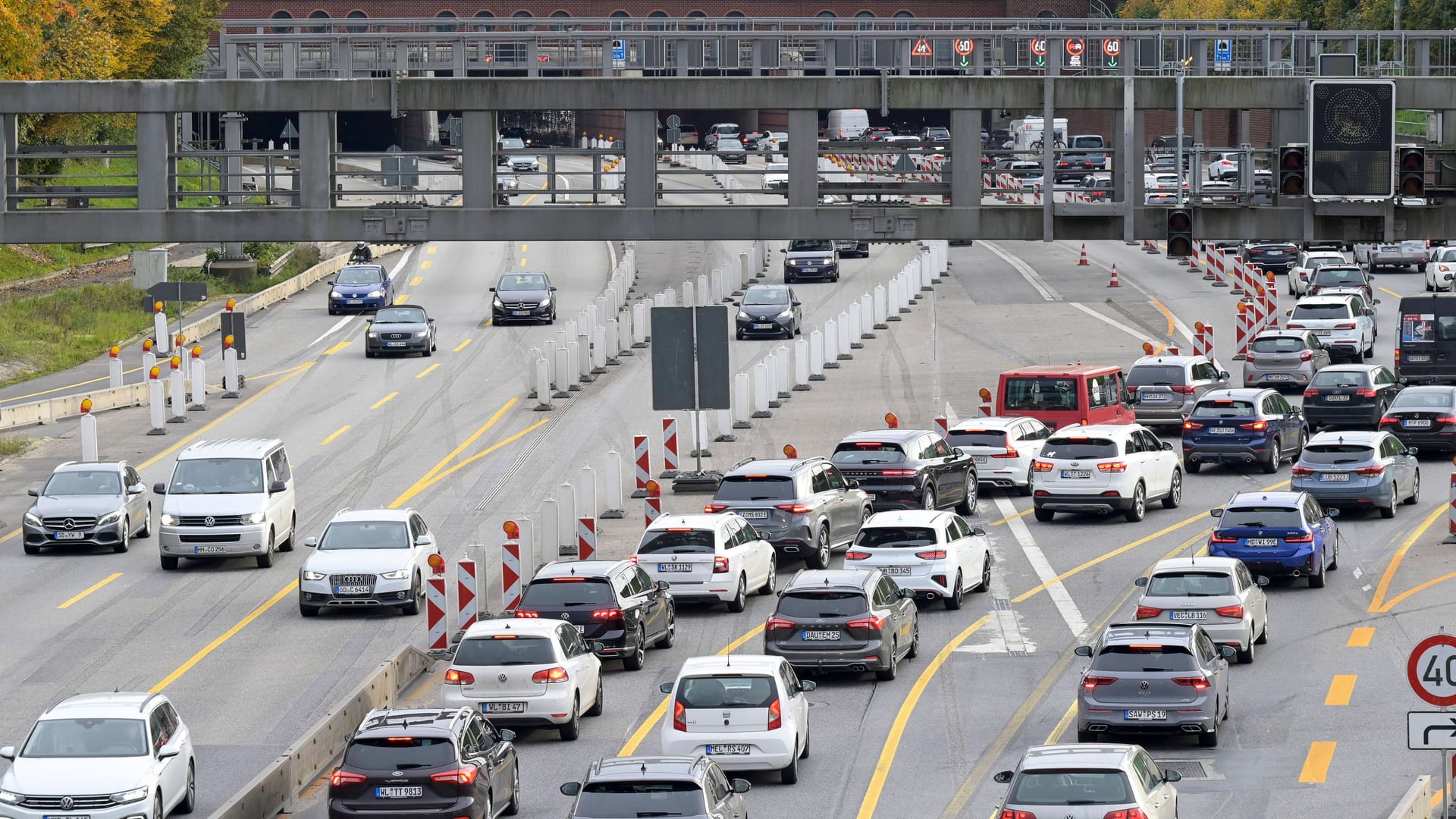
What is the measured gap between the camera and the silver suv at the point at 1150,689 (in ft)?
72.3

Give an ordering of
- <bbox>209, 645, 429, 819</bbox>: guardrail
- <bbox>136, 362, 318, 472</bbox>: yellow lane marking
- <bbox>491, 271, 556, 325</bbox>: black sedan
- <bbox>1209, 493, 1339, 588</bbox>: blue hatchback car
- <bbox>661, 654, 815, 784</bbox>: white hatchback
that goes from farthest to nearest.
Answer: <bbox>491, 271, 556, 325</bbox>: black sedan → <bbox>136, 362, 318, 472</bbox>: yellow lane marking → <bbox>1209, 493, 1339, 588</bbox>: blue hatchback car → <bbox>661, 654, 815, 784</bbox>: white hatchback → <bbox>209, 645, 429, 819</bbox>: guardrail

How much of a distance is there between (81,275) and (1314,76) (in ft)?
160

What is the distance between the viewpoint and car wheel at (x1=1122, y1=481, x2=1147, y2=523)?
35.3 metres

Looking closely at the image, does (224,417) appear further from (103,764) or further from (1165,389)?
(103,764)

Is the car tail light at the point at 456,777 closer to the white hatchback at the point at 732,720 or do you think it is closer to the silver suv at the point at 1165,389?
the white hatchback at the point at 732,720

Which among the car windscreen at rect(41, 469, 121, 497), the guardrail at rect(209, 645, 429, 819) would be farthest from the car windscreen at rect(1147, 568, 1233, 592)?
the car windscreen at rect(41, 469, 121, 497)

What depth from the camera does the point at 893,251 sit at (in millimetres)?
81500

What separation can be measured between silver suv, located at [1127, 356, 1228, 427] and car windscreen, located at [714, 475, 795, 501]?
13.2 m

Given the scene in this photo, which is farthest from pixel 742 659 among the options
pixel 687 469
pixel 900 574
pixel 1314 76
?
pixel 687 469

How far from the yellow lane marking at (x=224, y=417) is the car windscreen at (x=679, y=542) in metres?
15.0

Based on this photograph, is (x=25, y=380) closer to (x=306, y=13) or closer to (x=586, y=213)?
(x=586, y=213)

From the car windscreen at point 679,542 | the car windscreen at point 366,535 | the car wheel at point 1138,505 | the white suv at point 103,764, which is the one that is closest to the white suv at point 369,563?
the car windscreen at point 366,535

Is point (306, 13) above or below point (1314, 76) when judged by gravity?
above

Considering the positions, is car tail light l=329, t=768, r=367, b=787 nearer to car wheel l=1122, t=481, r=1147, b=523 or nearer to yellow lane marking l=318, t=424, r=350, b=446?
car wheel l=1122, t=481, r=1147, b=523
